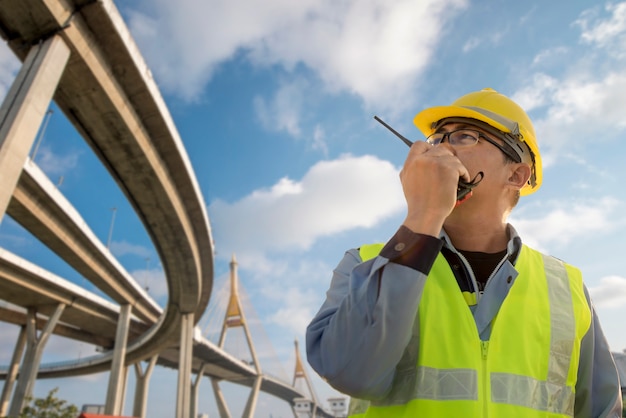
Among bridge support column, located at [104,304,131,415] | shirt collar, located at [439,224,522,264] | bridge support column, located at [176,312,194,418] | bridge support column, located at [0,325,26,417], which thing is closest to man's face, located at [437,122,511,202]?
shirt collar, located at [439,224,522,264]

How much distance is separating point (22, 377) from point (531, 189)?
3292 cm

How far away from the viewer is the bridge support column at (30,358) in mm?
26906

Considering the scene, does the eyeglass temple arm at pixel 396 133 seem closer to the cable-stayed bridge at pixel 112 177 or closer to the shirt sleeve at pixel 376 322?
the shirt sleeve at pixel 376 322

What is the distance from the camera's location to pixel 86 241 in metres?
21.3

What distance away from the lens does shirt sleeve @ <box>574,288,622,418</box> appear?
163 centimetres

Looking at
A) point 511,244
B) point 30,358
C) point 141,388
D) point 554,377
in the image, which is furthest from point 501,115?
point 141,388

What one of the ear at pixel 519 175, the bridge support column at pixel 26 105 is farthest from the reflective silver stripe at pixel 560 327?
the bridge support column at pixel 26 105

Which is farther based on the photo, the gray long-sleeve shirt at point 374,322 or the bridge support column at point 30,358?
the bridge support column at point 30,358

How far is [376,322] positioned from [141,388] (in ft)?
169

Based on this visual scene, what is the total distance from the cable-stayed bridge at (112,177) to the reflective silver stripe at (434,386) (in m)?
8.87

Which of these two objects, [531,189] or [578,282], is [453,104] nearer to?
[531,189]

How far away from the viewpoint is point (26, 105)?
28.2ft

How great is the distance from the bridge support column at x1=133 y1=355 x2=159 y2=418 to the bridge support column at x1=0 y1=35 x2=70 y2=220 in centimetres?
4115

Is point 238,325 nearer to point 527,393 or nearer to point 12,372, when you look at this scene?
point 12,372
